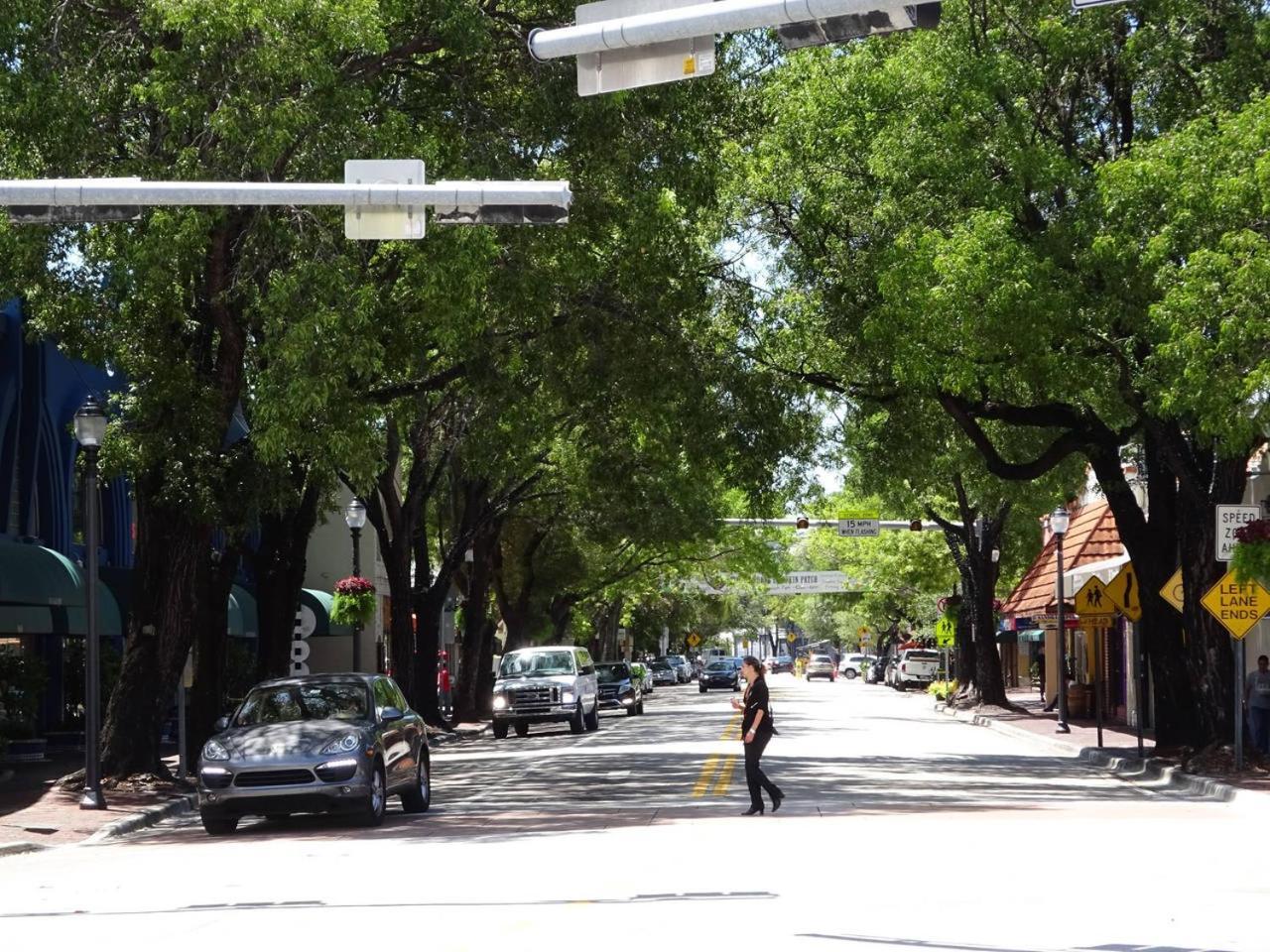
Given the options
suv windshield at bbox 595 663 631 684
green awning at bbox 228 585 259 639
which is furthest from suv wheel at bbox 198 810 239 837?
suv windshield at bbox 595 663 631 684

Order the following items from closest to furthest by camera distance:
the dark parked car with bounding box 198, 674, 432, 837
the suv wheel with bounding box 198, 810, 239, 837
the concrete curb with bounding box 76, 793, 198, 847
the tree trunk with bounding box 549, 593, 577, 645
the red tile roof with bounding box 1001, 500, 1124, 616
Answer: the dark parked car with bounding box 198, 674, 432, 837 < the suv wheel with bounding box 198, 810, 239, 837 < the concrete curb with bounding box 76, 793, 198, 847 < the red tile roof with bounding box 1001, 500, 1124, 616 < the tree trunk with bounding box 549, 593, 577, 645

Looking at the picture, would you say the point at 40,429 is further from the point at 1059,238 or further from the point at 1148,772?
the point at 1148,772

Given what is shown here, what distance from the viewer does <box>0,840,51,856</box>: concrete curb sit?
60.1 ft

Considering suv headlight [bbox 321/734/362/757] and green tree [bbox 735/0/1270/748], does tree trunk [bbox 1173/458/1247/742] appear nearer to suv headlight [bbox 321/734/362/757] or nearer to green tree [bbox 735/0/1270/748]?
green tree [bbox 735/0/1270/748]

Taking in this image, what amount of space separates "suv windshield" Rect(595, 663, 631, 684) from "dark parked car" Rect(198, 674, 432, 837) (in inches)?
1339

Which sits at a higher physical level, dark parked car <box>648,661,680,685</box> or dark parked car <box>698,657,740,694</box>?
dark parked car <box>698,657,740,694</box>

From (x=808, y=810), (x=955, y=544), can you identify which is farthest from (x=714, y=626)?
(x=808, y=810)

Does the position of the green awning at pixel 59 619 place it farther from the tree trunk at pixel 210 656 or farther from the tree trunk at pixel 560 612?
the tree trunk at pixel 560 612

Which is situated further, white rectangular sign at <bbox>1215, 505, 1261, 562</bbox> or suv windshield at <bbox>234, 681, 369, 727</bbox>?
white rectangular sign at <bbox>1215, 505, 1261, 562</bbox>

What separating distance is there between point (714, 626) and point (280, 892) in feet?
462

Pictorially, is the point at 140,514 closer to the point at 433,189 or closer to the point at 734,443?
the point at 734,443

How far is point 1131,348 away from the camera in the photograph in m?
24.6

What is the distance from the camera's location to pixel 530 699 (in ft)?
135

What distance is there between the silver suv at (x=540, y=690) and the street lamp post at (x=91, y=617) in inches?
738
